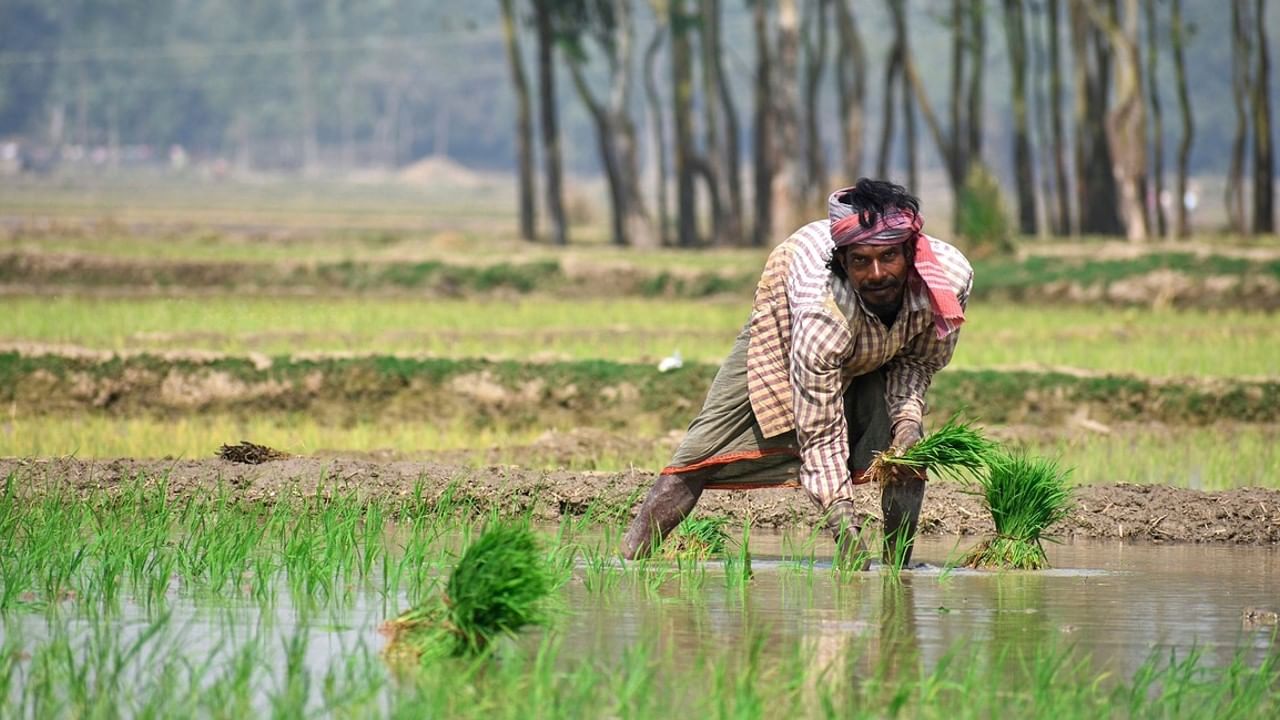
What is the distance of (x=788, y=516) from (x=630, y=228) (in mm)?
27360

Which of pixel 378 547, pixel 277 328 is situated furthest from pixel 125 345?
pixel 378 547

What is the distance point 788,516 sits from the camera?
8.48 meters

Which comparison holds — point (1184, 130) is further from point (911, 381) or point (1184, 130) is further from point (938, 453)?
point (938, 453)

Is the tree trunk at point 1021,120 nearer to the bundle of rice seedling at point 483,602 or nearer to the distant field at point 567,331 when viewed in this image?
the distant field at point 567,331

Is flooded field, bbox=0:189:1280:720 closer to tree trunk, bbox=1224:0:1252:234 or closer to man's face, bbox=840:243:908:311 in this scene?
man's face, bbox=840:243:908:311

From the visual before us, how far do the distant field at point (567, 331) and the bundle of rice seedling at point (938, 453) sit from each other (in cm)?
685

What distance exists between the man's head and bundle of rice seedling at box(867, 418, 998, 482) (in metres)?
0.52

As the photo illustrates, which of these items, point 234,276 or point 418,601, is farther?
point 234,276

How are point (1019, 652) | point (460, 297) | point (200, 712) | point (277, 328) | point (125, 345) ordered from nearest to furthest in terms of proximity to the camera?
point (200, 712), point (1019, 652), point (125, 345), point (277, 328), point (460, 297)

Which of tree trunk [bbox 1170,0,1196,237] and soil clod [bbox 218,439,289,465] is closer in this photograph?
soil clod [bbox 218,439,289,465]

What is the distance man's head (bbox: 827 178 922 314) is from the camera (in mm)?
5879

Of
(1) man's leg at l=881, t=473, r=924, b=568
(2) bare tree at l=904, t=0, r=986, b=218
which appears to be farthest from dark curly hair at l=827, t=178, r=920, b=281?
(2) bare tree at l=904, t=0, r=986, b=218

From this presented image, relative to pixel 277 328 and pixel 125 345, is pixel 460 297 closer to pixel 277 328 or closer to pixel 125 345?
pixel 277 328

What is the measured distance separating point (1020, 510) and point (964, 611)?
1063 mm
